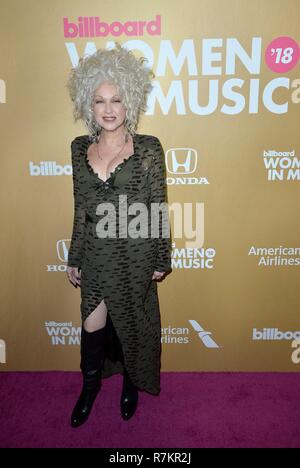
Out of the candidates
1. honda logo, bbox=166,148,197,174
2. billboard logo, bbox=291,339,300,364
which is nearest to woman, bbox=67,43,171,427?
honda logo, bbox=166,148,197,174

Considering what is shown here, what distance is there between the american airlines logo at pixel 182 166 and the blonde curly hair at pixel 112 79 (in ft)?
1.13

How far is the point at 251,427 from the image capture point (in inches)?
86.1

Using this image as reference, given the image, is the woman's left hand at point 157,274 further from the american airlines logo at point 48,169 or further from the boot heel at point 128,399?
the american airlines logo at point 48,169

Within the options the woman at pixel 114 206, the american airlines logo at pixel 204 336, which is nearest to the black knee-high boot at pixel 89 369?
the woman at pixel 114 206

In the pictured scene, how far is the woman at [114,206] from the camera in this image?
6.14ft

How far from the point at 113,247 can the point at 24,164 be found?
0.75m

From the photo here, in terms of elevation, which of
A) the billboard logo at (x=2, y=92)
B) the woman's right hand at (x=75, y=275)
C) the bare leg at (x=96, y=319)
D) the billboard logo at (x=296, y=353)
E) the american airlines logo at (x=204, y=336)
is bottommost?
the billboard logo at (x=296, y=353)

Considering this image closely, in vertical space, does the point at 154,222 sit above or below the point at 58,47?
below

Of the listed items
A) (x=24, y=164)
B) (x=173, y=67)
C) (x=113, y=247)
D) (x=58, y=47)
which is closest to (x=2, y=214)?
(x=24, y=164)

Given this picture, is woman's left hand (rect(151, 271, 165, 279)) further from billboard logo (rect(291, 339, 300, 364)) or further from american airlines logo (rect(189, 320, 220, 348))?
billboard logo (rect(291, 339, 300, 364))

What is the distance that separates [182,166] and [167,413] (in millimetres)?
1384

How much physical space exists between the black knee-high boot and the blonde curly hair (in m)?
1.09

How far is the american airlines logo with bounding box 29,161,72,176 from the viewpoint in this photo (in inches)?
90.0
